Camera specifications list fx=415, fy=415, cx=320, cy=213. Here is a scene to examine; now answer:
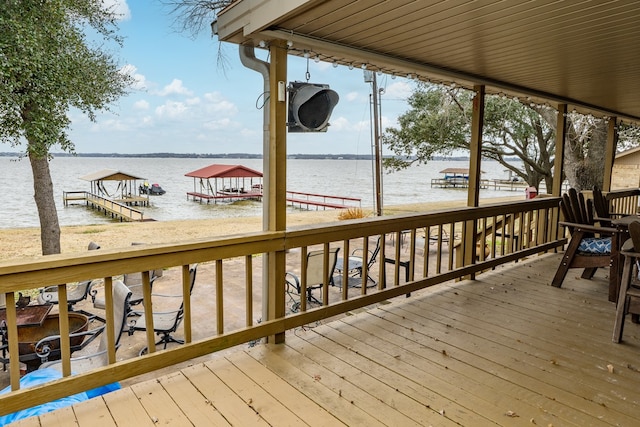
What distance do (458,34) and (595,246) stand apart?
2.68 meters

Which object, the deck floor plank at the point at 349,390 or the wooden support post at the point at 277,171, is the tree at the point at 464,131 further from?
the deck floor plank at the point at 349,390

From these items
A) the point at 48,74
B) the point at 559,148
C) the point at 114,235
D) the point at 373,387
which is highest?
the point at 48,74

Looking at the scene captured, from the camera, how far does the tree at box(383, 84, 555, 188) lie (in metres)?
12.9

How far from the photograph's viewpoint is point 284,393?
227 centimetres

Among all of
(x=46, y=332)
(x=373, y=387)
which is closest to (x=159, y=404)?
(x=373, y=387)

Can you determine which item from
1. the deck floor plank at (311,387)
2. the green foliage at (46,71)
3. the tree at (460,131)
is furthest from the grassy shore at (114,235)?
the deck floor plank at (311,387)

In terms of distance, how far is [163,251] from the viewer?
232 centimetres

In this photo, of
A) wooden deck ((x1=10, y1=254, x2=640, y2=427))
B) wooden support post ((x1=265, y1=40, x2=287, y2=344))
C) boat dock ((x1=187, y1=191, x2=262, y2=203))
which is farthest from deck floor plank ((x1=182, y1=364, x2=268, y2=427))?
boat dock ((x1=187, y1=191, x2=262, y2=203))

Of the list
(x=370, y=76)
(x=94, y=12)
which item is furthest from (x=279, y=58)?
(x=94, y=12)

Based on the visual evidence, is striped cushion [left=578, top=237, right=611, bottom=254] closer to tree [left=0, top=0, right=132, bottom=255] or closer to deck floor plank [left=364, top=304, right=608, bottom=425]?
deck floor plank [left=364, top=304, right=608, bottom=425]

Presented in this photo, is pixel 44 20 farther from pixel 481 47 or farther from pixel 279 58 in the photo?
pixel 481 47

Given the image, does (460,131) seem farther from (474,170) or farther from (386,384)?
(386,384)

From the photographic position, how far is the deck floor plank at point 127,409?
1977 millimetres

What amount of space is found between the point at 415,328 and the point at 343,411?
1286 millimetres
